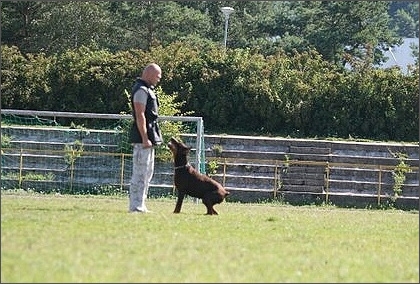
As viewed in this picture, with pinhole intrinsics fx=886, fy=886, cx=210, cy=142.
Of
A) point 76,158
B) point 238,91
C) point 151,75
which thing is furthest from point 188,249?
point 238,91

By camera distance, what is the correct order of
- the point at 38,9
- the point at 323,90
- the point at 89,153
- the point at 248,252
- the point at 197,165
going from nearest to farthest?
the point at 248,252
the point at 197,165
the point at 89,153
the point at 323,90
the point at 38,9

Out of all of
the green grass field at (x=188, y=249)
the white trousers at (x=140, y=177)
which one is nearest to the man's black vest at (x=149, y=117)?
the white trousers at (x=140, y=177)

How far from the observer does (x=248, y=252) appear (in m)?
9.06

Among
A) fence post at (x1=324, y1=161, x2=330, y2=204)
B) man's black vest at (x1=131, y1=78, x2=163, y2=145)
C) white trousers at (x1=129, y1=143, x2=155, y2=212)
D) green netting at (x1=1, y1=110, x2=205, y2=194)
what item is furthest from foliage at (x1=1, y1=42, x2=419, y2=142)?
white trousers at (x1=129, y1=143, x2=155, y2=212)

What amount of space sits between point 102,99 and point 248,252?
2443 centimetres

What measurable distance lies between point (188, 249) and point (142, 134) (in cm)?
383

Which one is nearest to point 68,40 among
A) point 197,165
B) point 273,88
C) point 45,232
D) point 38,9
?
point 38,9

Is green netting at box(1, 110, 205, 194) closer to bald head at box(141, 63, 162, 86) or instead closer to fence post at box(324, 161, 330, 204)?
fence post at box(324, 161, 330, 204)

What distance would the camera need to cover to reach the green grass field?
25.4ft

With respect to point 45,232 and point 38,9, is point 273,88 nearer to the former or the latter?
point 38,9

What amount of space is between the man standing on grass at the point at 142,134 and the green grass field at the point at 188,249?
620 mm

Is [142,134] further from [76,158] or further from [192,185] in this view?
[76,158]

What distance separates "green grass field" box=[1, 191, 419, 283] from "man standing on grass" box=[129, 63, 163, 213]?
62cm

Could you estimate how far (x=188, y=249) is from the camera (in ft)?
29.6
